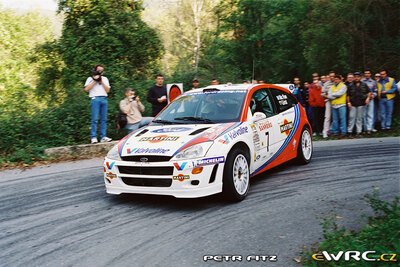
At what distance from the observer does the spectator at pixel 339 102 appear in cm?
1361

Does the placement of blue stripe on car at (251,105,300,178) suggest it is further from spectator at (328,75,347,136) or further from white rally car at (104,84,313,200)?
spectator at (328,75,347,136)

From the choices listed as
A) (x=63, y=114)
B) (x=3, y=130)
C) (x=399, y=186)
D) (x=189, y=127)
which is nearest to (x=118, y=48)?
(x=63, y=114)

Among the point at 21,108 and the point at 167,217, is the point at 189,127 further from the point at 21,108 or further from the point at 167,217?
the point at 21,108

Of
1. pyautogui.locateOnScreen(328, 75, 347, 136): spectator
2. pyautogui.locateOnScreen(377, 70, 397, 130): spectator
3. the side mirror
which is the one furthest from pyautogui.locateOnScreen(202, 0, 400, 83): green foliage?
the side mirror

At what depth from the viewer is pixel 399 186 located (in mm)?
Answer: 6938

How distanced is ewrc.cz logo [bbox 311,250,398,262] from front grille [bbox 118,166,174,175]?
8.10 ft

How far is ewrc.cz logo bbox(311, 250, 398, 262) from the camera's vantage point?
3822 millimetres

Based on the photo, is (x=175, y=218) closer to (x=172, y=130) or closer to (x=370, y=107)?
(x=172, y=130)

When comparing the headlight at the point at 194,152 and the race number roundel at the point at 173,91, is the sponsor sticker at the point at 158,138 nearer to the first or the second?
the headlight at the point at 194,152

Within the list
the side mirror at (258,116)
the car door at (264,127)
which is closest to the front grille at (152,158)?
the car door at (264,127)

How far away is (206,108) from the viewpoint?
7.43 metres

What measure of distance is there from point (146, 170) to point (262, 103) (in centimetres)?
276

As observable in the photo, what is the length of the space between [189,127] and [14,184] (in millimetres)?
3946

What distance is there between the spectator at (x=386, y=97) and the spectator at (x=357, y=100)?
672mm
